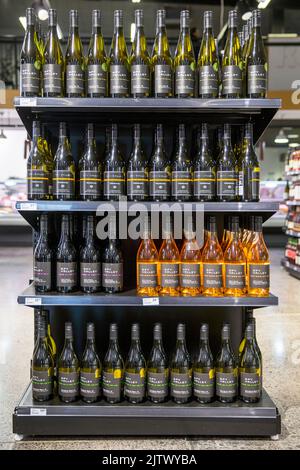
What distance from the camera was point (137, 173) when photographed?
2.40 meters

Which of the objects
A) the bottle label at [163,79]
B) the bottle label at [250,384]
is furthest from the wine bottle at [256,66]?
the bottle label at [250,384]

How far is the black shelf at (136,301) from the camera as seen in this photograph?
2299 millimetres

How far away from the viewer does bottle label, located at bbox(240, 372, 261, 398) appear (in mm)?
2432

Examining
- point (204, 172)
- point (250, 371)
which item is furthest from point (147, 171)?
point (250, 371)

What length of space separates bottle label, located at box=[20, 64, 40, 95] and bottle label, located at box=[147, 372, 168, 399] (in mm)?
1464

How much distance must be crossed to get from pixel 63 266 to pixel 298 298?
167 inches

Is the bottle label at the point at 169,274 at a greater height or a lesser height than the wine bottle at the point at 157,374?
greater

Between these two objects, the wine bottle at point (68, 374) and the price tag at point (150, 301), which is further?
the wine bottle at point (68, 374)

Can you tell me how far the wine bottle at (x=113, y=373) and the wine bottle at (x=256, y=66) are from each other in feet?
4.31

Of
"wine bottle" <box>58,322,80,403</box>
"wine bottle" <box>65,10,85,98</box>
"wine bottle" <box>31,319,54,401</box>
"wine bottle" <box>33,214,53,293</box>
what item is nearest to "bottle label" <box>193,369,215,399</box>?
"wine bottle" <box>58,322,80,403</box>

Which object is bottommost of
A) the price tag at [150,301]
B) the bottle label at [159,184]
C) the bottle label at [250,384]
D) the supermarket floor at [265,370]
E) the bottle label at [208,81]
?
the supermarket floor at [265,370]

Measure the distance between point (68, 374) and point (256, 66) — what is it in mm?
1720

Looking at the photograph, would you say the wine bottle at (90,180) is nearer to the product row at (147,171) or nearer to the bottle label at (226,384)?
the product row at (147,171)

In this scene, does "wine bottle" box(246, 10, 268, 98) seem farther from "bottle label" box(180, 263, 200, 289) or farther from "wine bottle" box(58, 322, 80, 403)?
"wine bottle" box(58, 322, 80, 403)
